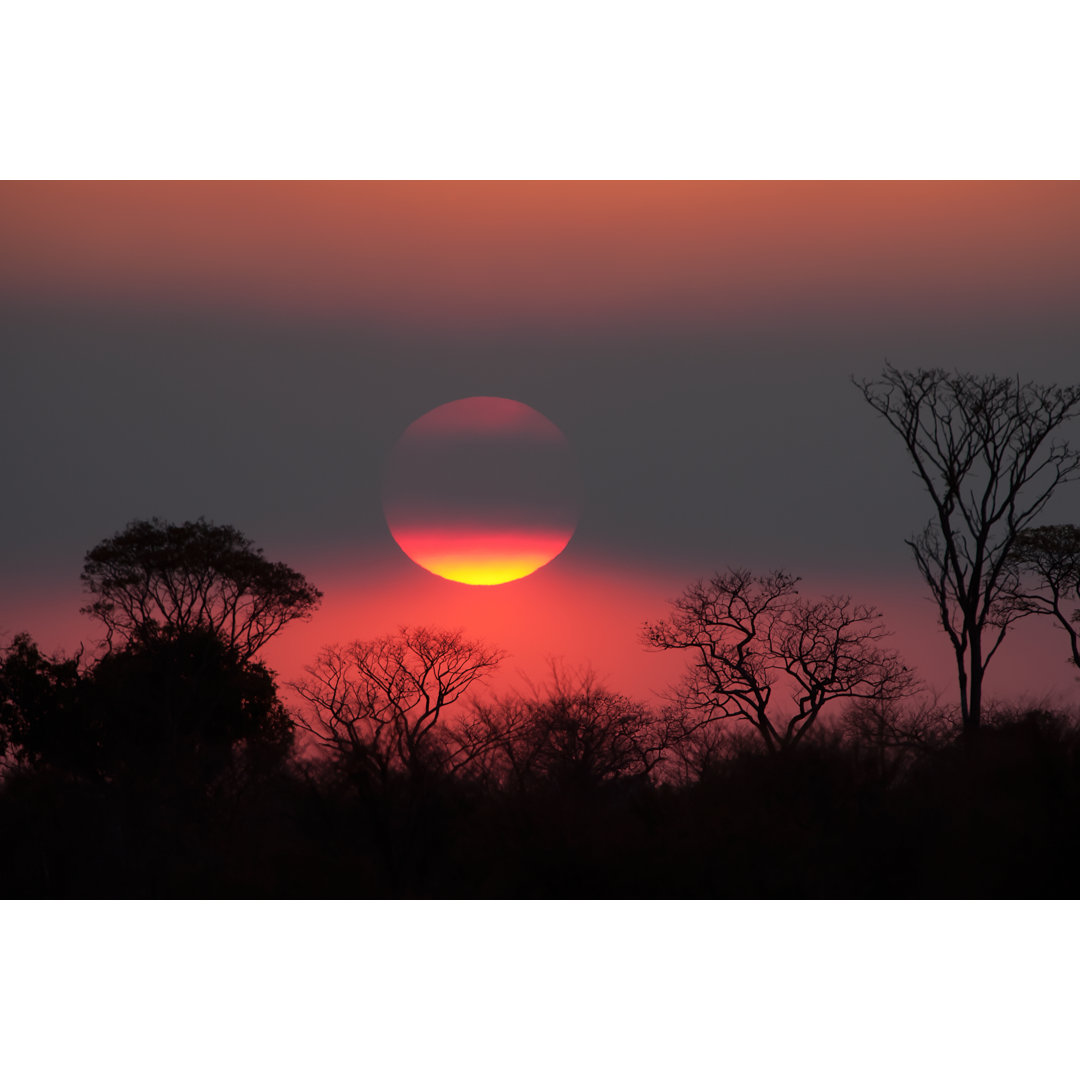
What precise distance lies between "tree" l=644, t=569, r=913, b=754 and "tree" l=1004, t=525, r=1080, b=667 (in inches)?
101

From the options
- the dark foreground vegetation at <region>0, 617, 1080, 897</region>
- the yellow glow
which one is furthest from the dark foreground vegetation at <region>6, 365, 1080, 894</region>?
the yellow glow

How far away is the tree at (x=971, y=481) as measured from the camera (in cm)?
1827

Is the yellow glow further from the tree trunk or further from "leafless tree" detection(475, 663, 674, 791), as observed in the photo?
the tree trunk

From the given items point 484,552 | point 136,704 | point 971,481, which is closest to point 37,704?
point 136,704

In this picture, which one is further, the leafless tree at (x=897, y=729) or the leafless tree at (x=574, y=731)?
the leafless tree at (x=574, y=731)

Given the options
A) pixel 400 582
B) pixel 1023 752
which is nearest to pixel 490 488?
pixel 400 582

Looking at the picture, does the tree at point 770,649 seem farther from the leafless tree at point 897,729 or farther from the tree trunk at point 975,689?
the tree trunk at point 975,689

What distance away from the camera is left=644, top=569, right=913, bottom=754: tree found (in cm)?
2059

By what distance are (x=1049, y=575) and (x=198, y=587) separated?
15621mm

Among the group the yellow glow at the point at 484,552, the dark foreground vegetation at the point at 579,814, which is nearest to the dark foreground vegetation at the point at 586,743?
the dark foreground vegetation at the point at 579,814

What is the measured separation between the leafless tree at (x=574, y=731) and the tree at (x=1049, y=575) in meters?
6.45

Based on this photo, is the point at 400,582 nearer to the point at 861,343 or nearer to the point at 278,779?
the point at 278,779

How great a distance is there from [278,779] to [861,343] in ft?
32.0

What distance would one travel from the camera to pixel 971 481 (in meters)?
19.5
